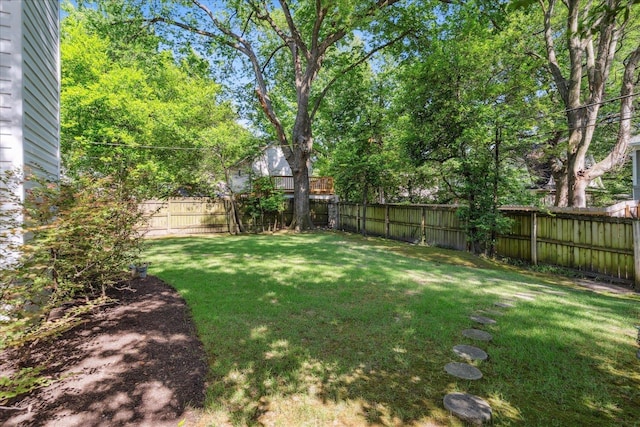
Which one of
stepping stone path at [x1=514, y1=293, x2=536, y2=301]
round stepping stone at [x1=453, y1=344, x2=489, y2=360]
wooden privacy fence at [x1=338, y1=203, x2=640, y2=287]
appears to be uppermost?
wooden privacy fence at [x1=338, y1=203, x2=640, y2=287]

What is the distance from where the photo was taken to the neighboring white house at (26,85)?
3076 mm

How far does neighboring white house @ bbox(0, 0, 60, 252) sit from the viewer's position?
308 centimetres

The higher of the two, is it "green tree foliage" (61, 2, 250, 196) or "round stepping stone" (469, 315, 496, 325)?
"green tree foliage" (61, 2, 250, 196)

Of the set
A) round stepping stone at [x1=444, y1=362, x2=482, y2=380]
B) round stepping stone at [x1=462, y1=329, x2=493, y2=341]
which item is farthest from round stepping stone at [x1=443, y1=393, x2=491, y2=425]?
round stepping stone at [x1=462, y1=329, x2=493, y2=341]

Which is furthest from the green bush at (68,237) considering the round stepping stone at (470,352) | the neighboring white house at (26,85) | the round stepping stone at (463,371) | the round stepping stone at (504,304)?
the round stepping stone at (504,304)

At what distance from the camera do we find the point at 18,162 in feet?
10.3

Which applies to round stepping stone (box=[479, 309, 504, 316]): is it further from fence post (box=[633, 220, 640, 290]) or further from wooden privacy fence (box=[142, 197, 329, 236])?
wooden privacy fence (box=[142, 197, 329, 236])

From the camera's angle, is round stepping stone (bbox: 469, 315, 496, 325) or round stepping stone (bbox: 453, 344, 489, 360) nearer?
round stepping stone (bbox: 453, 344, 489, 360)

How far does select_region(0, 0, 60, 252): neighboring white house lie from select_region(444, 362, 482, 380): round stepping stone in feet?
14.3

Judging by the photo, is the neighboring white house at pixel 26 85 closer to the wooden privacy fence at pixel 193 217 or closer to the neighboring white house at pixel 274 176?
the wooden privacy fence at pixel 193 217

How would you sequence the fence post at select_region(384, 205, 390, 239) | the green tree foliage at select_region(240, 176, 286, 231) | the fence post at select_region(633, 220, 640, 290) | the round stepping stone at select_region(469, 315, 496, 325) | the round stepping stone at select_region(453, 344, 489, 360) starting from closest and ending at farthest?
the round stepping stone at select_region(453, 344, 489, 360)
the round stepping stone at select_region(469, 315, 496, 325)
the fence post at select_region(633, 220, 640, 290)
the fence post at select_region(384, 205, 390, 239)
the green tree foliage at select_region(240, 176, 286, 231)

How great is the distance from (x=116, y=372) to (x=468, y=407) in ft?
9.13

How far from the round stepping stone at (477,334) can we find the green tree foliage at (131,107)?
11388mm

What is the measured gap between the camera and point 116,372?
264cm
